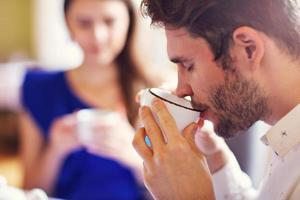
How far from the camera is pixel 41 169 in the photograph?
4.50ft

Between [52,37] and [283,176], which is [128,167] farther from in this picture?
[52,37]

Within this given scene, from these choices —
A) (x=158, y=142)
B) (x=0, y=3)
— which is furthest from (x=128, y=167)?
(x=0, y=3)

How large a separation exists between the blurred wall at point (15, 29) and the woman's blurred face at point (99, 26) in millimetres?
2581

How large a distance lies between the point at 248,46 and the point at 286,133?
0.16 meters

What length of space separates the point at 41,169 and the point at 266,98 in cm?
85

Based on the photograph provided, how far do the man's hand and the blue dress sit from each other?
546 mm

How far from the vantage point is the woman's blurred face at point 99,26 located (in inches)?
54.9

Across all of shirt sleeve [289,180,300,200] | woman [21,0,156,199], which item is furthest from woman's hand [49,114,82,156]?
shirt sleeve [289,180,300,200]

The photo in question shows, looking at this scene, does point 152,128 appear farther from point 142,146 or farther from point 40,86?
point 40,86

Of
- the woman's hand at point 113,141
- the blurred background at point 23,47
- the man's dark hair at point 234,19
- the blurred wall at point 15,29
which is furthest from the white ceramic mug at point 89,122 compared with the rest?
the blurred wall at point 15,29

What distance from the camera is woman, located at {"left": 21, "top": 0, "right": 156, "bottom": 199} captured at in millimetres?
1324

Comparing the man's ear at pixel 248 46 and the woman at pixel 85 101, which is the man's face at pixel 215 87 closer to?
the man's ear at pixel 248 46

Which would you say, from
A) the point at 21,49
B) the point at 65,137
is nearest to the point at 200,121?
the point at 65,137

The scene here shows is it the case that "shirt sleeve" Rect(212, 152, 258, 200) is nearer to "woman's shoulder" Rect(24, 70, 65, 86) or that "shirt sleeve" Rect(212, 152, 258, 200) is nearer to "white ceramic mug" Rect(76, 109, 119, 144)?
"white ceramic mug" Rect(76, 109, 119, 144)
